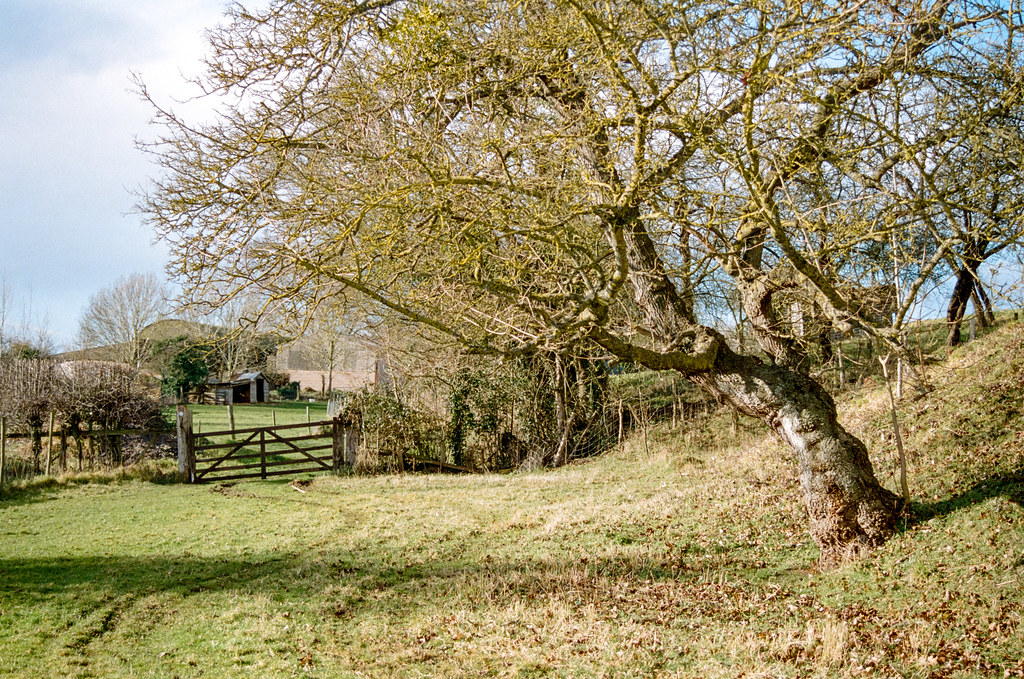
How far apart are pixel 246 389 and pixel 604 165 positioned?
122 ft

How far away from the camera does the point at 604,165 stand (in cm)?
694

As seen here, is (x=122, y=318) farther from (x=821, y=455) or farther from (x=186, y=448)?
(x=821, y=455)

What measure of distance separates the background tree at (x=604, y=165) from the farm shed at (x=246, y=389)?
31763 millimetres

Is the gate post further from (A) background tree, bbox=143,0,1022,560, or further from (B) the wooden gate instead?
(A) background tree, bbox=143,0,1022,560

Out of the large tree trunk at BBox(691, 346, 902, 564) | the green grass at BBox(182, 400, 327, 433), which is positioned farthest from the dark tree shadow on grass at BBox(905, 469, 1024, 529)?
the green grass at BBox(182, 400, 327, 433)

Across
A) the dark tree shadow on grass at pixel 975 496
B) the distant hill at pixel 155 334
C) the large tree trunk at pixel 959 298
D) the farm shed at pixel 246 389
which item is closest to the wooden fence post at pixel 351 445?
the dark tree shadow on grass at pixel 975 496

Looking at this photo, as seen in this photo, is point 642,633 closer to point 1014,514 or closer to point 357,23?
point 1014,514

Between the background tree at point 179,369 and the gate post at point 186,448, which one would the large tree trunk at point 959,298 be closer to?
the gate post at point 186,448

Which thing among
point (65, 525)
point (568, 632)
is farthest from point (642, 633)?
point (65, 525)

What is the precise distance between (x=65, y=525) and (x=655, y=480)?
31.2 feet

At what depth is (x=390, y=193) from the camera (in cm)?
605

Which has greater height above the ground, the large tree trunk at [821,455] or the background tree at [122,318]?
the background tree at [122,318]

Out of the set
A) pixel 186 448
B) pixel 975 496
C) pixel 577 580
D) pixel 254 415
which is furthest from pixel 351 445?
pixel 254 415

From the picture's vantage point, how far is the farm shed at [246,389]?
37.4m
